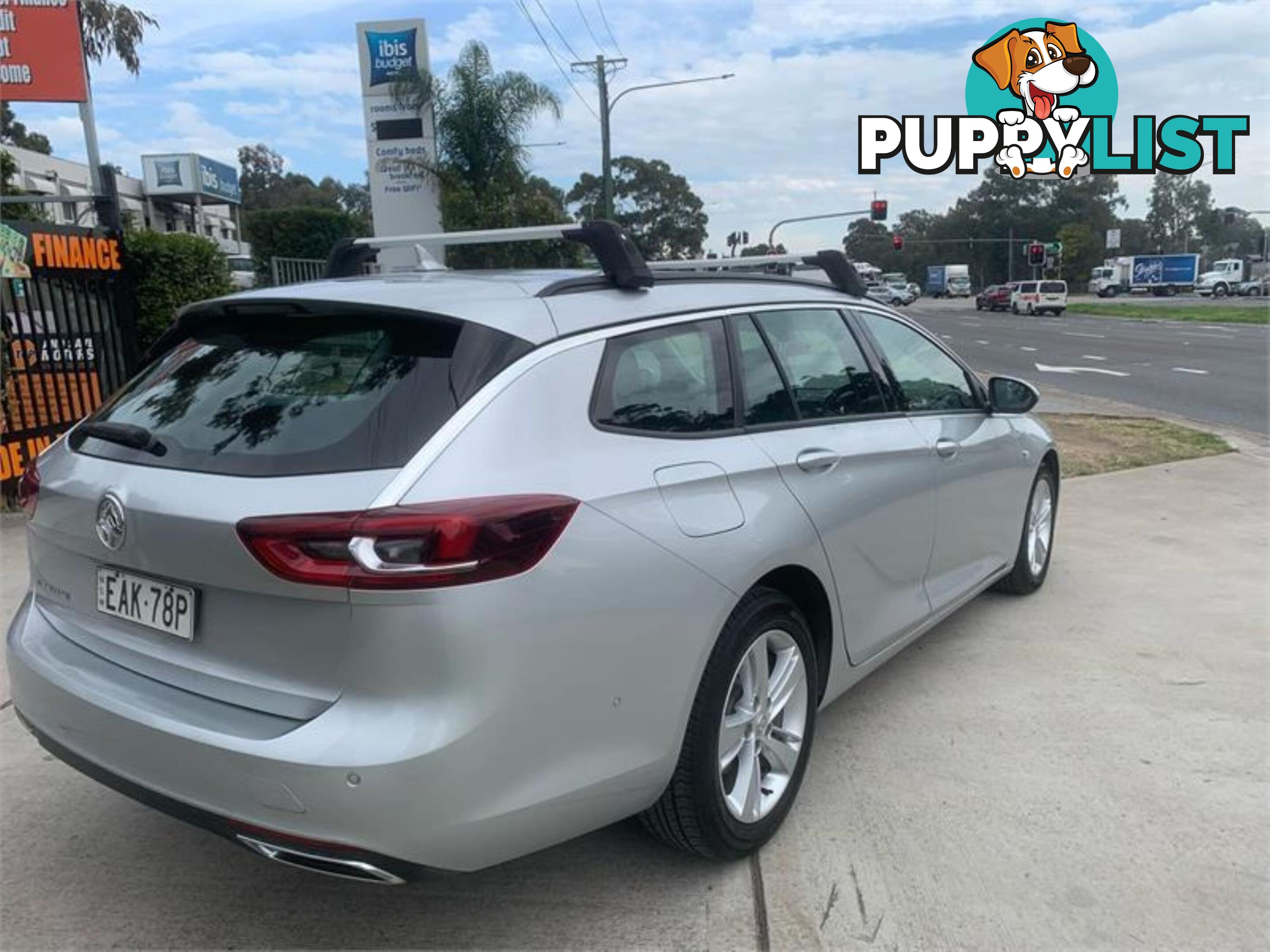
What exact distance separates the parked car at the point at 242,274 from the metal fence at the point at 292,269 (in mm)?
380

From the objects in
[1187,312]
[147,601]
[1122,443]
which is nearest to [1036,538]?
[147,601]

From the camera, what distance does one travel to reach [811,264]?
4.16 m

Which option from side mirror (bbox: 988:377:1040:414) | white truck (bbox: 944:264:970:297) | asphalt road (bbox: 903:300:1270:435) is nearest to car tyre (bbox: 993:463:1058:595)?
side mirror (bbox: 988:377:1040:414)

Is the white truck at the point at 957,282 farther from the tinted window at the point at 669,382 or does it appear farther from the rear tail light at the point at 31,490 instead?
the rear tail light at the point at 31,490

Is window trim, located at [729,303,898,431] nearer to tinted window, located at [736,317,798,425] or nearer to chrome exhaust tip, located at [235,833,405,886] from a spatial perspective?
tinted window, located at [736,317,798,425]

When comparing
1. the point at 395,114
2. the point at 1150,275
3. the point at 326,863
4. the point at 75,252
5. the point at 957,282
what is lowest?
the point at 326,863

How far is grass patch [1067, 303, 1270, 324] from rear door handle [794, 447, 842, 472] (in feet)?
119

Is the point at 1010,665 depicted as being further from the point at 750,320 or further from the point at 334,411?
the point at 334,411

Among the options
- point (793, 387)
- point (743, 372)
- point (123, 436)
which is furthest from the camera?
point (793, 387)

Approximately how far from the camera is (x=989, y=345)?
26797 millimetres

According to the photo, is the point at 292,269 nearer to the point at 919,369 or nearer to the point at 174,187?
the point at 919,369

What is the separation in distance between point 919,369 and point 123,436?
9.72 feet

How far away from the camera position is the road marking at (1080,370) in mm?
17797

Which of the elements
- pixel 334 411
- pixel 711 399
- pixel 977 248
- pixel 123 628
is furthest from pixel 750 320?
pixel 977 248
